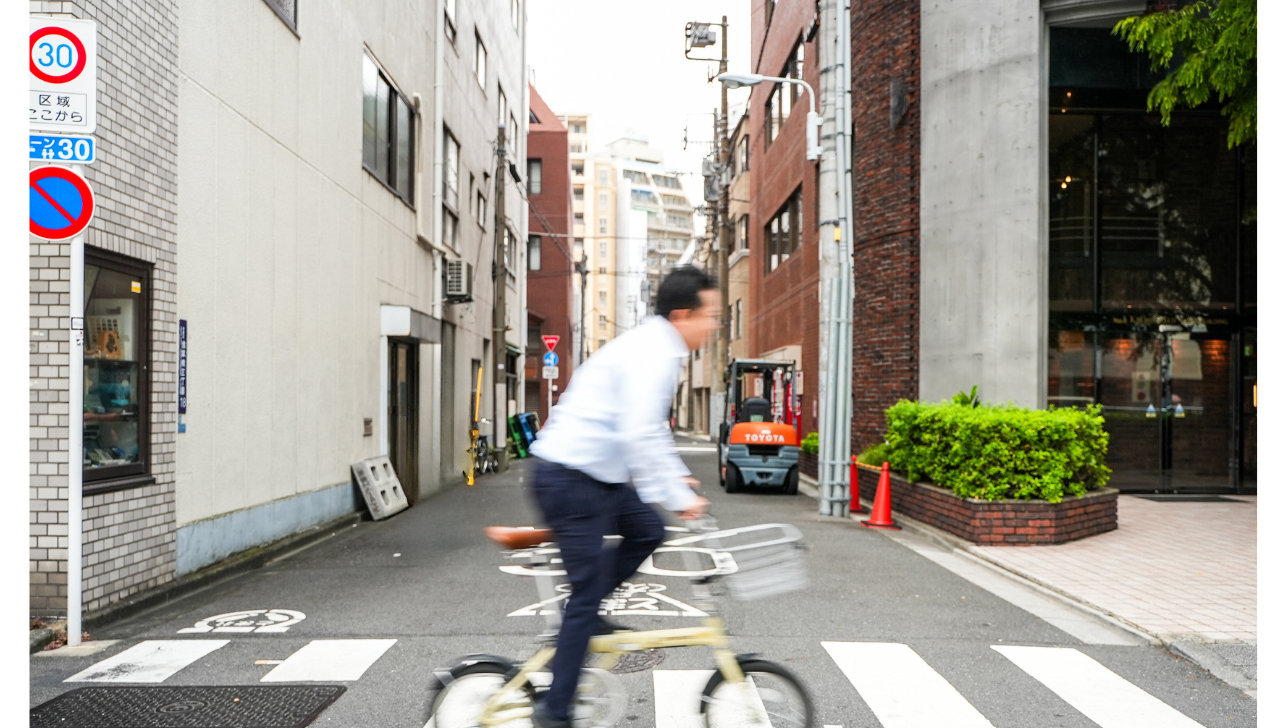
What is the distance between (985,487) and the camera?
11414 millimetres

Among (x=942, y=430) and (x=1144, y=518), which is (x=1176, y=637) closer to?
(x=942, y=430)

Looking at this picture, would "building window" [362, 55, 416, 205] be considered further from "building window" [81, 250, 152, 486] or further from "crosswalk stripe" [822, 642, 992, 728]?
"crosswalk stripe" [822, 642, 992, 728]

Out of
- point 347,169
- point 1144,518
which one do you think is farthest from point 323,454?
point 1144,518

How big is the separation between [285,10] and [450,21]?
1007cm

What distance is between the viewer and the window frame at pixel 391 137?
581 inches

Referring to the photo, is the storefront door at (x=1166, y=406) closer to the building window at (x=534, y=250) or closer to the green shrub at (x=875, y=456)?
the green shrub at (x=875, y=456)

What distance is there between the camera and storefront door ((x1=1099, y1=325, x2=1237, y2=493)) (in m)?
16.4

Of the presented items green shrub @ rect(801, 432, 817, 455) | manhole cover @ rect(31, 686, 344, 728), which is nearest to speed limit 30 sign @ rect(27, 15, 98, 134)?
manhole cover @ rect(31, 686, 344, 728)

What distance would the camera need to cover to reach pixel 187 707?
5.11m

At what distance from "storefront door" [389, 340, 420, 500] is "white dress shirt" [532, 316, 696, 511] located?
41.9 ft

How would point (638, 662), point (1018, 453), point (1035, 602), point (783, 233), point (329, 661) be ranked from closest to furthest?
1. point (638, 662)
2. point (329, 661)
3. point (1035, 602)
4. point (1018, 453)
5. point (783, 233)

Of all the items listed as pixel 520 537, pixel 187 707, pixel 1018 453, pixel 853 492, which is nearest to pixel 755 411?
pixel 853 492

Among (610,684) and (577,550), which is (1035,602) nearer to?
(610,684)

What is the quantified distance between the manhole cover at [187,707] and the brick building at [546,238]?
49.8 meters
